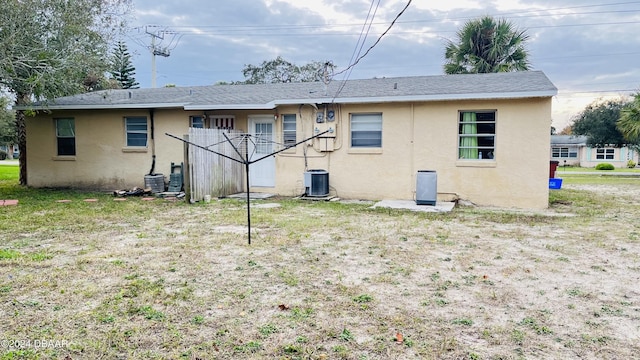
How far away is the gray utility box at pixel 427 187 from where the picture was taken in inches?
366

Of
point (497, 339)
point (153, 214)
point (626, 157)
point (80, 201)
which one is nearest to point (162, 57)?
point (80, 201)

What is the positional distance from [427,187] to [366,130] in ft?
7.90

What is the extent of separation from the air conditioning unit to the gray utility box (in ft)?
8.08

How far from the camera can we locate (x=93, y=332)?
294 cm

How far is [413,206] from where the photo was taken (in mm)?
9281

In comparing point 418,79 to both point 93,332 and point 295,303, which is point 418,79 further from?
point 93,332

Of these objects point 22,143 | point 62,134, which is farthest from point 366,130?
point 22,143

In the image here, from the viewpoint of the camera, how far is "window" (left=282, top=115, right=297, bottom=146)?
1143 cm

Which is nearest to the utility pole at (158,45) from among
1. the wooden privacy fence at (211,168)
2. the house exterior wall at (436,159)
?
the wooden privacy fence at (211,168)

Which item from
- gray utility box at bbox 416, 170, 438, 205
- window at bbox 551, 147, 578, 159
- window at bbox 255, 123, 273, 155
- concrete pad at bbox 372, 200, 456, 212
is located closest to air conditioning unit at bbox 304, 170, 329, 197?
concrete pad at bbox 372, 200, 456, 212

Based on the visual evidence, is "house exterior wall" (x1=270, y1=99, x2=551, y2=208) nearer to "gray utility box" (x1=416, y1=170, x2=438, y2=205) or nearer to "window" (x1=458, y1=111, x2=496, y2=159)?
"window" (x1=458, y1=111, x2=496, y2=159)

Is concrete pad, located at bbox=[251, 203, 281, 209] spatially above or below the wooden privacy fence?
below

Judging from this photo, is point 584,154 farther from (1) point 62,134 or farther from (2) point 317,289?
(2) point 317,289

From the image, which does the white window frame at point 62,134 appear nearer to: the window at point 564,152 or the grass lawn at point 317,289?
the grass lawn at point 317,289
